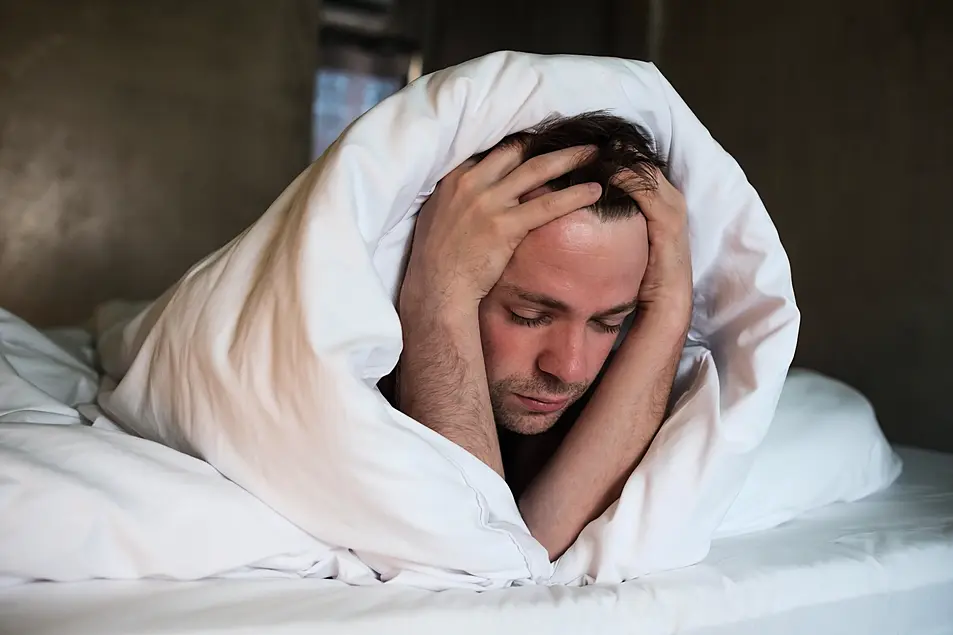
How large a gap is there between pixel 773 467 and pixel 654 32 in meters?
2.25

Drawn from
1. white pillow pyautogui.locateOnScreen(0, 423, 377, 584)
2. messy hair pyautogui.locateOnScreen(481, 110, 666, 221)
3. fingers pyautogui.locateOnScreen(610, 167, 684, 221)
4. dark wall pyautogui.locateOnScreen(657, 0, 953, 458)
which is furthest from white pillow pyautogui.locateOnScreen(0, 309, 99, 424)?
dark wall pyautogui.locateOnScreen(657, 0, 953, 458)

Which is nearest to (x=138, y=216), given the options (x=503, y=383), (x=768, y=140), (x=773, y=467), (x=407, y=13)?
(x=407, y=13)

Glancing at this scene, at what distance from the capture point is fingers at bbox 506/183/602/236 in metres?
0.95

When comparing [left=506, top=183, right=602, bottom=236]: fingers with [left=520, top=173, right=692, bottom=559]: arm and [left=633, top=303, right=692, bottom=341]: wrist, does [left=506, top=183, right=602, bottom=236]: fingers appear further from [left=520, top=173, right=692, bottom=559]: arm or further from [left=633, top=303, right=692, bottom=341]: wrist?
[left=633, top=303, right=692, bottom=341]: wrist

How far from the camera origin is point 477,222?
0.94 m

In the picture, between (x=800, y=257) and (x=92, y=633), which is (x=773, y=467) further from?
(x=800, y=257)

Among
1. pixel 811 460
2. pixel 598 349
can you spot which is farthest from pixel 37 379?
pixel 811 460

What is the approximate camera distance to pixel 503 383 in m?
1.06

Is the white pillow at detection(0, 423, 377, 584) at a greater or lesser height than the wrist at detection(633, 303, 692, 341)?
lesser

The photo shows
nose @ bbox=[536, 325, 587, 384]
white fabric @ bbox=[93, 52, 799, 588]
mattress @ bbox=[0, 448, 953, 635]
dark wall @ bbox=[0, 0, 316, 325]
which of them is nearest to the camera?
mattress @ bbox=[0, 448, 953, 635]

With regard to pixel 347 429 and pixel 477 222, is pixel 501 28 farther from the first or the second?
pixel 347 429

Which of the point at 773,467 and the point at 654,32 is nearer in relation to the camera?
the point at 773,467

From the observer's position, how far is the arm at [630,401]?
96 cm

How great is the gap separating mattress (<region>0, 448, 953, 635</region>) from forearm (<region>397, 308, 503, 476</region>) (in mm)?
199
